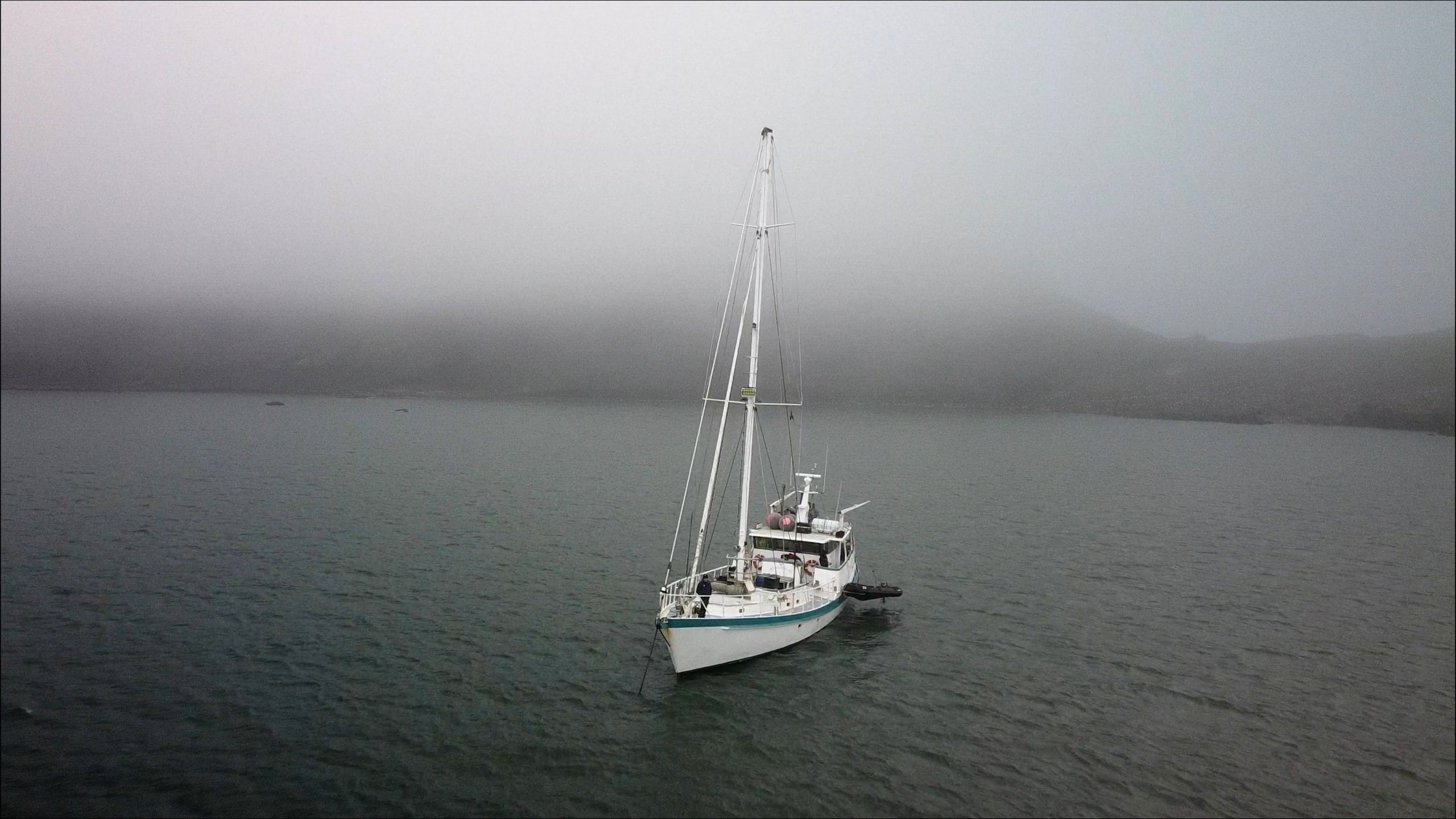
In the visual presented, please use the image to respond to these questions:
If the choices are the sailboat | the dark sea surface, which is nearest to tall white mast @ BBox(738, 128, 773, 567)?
the sailboat

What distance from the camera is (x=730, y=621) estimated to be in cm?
2730

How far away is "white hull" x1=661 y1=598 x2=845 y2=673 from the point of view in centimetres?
2648

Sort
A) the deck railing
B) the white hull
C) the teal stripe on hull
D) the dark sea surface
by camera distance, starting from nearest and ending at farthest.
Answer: the dark sea surface, the teal stripe on hull, the white hull, the deck railing

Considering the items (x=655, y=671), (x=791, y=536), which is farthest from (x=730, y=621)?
(x=791, y=536)

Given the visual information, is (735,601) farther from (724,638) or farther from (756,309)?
(756,309)

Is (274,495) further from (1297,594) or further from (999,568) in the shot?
(1297,594)

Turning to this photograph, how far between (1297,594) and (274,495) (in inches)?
3348

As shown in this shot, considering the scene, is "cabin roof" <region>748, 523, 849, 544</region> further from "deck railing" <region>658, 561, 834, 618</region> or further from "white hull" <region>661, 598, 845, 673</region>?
"white hull" <region>661, 598, 845, 673</region>

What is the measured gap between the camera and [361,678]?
2675 cm

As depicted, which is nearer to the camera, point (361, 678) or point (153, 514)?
point (361, 678)

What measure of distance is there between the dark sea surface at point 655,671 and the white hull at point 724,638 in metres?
0.81

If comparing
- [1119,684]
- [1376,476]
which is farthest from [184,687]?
[1376,476]

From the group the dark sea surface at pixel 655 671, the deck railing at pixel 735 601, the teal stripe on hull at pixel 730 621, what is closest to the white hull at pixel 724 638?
the teal stripe on hull at pixel 730 621

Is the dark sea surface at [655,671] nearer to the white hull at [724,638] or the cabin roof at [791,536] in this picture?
the white hull at [724,638]
